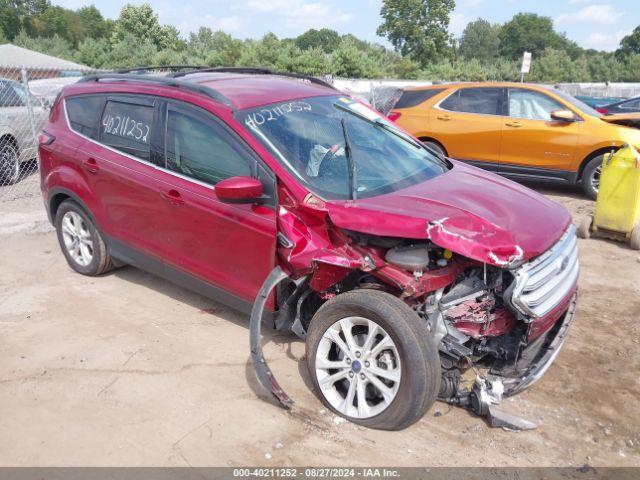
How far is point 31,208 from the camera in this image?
8047mm

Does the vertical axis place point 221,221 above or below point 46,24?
below

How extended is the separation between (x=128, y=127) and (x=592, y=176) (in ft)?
22.2

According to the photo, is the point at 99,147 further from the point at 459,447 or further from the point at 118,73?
the point at 459,447

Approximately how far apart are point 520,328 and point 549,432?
60cm

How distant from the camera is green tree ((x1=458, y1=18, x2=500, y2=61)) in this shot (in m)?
98.5

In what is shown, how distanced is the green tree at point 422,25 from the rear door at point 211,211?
63285mm

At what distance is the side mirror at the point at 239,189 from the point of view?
345cm

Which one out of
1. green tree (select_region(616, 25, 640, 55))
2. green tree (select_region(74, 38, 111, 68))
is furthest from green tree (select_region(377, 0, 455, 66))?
green tree (select_region(74, 38, 111, 68))

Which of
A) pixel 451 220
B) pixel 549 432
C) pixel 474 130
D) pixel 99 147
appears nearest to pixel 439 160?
pixel 451 220

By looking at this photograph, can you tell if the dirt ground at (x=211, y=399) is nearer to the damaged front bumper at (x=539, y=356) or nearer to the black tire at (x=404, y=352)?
the black tire at (x=404, y=352)

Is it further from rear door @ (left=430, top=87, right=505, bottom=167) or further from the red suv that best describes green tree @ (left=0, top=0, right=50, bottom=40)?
the red suv

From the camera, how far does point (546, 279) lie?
3252 mm

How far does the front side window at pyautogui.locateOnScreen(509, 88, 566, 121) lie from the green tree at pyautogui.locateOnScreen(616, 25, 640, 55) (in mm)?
83537

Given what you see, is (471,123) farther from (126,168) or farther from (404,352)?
(404,352)
